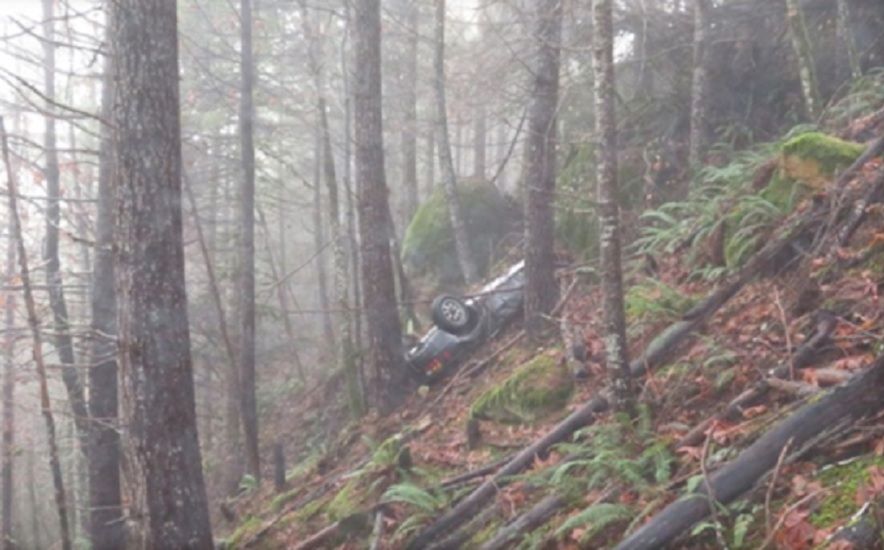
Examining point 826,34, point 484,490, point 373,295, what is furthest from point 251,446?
point 826,34

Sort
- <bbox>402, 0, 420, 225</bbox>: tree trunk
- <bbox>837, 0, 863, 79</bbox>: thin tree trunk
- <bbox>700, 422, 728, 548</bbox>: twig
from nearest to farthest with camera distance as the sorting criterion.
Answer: <bbox>700, 422, 728, 548</bbox>: twig, <bbox>837, 0, 863, 79</bbox>: thin tree trunk, <bbox>402, 0, 420, 225</bbox>: tree trunk

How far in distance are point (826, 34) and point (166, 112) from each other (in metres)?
11.0

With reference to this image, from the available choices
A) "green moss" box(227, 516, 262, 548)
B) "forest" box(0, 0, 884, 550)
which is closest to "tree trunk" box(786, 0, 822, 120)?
"forest" box(0, 0, 884, 550)

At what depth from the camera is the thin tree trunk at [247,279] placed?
1377 cm

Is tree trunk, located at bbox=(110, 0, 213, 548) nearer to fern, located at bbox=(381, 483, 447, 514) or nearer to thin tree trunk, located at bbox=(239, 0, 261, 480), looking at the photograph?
fern, located at bbox=(381, 483, 447, 514)

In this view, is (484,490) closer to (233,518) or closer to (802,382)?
(802,382)

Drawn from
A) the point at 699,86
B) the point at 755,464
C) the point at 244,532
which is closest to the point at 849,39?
the point at 699,86

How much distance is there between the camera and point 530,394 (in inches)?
365

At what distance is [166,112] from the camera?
23.0 ft

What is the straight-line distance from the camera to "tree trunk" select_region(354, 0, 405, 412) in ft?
39.8

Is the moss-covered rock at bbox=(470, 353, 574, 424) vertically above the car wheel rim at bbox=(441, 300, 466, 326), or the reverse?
the car wheel rim at bbox=(441, 300, 466, 326)

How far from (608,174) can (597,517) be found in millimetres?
2794

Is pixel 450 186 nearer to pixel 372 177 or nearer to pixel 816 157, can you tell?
pixel 372 177

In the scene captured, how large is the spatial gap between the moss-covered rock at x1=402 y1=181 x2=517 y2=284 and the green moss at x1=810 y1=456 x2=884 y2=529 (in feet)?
42.3
